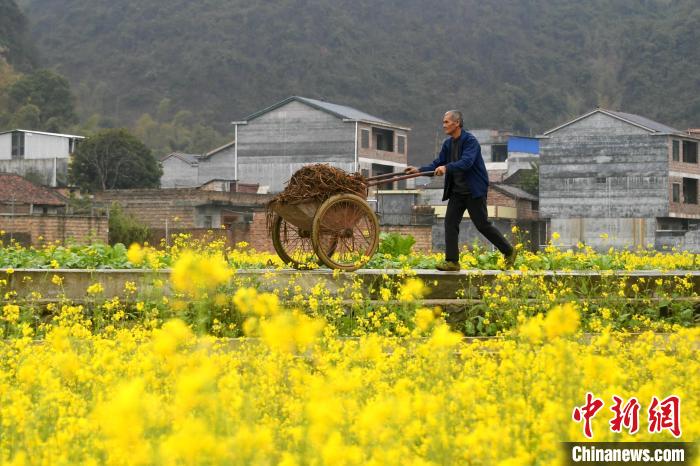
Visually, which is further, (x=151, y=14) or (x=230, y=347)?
(x=151, y=14)

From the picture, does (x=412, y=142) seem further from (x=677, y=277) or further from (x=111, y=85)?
(x=677, y=277)

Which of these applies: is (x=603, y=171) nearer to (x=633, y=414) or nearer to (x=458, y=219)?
(x=458, y=219)

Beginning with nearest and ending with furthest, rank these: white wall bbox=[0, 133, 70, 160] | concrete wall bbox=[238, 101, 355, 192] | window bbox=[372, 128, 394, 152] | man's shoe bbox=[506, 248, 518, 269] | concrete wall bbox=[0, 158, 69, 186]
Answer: man's shoe bbox=[506, 248, 518, 269] < concrete wall bbox=[238, 101, 355, 192] < window bbox=[372, 128, 394, 152] < concrete wall bbox=[0, 158, 69, 186] < white wall bbox=[0, 133, 70, 160]

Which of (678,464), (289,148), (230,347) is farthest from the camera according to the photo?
(289,148)

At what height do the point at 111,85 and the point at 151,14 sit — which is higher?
the point at 151,14

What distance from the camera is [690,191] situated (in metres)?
61.0

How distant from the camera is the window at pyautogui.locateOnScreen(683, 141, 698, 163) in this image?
2377 inches

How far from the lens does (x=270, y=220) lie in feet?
38.4


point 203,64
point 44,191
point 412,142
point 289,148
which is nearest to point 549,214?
point 289,148

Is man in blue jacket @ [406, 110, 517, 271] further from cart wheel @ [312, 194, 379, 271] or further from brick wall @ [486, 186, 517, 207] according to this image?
brick wall @ [486, 186, 517, 207]

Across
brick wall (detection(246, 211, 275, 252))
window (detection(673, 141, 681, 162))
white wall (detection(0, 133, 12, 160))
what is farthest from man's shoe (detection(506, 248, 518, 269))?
white wall (detection(0, 133, 12, 160))

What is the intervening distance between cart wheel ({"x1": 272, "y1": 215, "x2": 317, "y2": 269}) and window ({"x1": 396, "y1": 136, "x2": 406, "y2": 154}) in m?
57.4

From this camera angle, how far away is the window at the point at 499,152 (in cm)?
8775

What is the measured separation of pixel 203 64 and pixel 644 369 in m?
133
